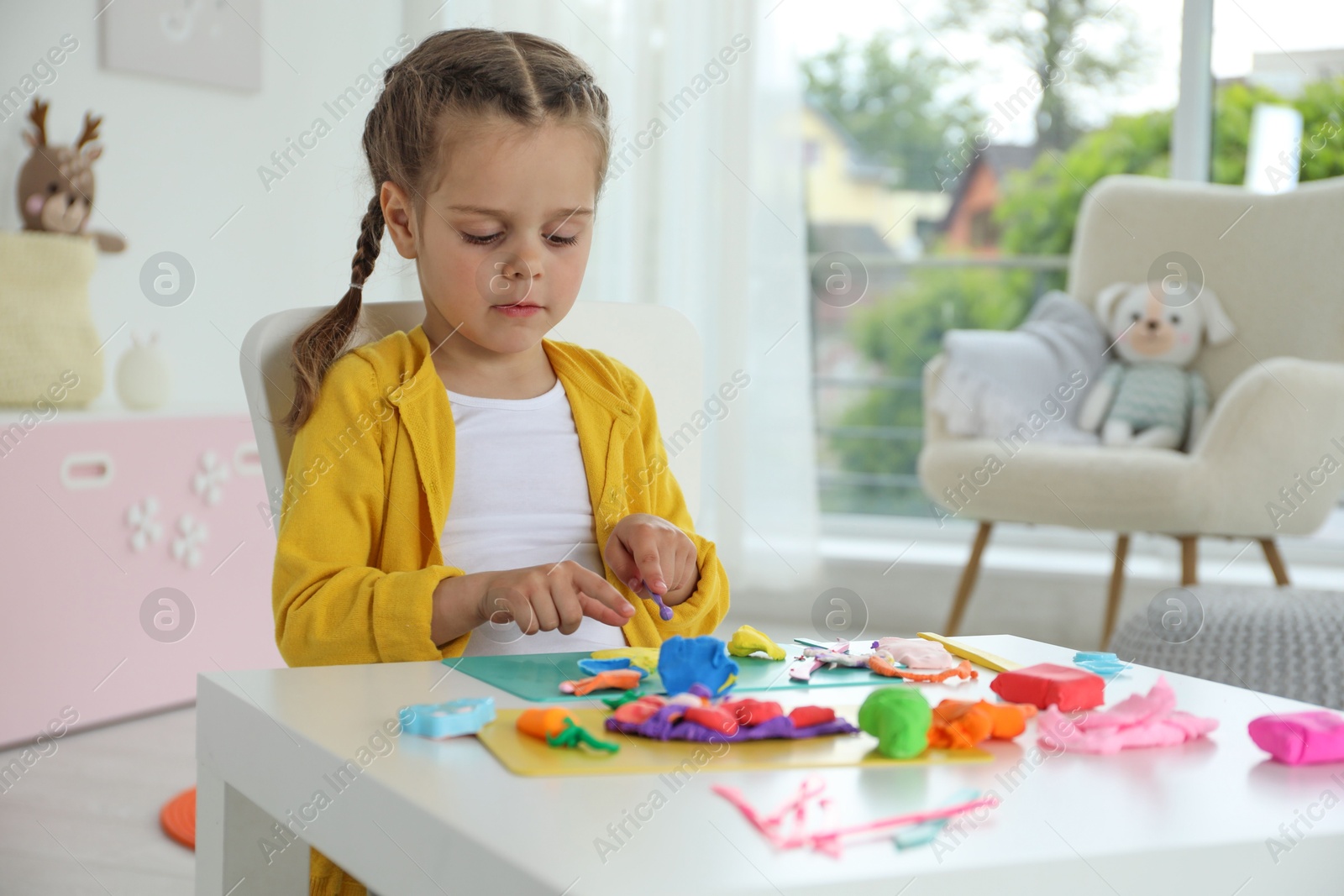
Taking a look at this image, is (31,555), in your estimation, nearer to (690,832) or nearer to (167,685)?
(167,685)

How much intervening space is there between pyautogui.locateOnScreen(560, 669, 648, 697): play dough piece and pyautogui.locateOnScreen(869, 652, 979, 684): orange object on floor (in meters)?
0.15

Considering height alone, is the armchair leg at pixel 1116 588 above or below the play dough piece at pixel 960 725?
below

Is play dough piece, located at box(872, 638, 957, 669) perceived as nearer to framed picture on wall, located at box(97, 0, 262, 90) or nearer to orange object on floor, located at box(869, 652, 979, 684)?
orange object on floor, located at box(869, 652, 979, 684)

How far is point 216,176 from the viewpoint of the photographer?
8.64 feet

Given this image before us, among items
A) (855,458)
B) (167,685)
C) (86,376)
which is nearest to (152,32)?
(86,376)

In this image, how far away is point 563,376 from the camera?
112cm

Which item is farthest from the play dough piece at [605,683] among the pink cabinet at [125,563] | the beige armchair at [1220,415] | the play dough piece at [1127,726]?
the beige armchair at [1220,415]

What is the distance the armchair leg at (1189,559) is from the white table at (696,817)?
1.83 m

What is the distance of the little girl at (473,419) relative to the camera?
34.0 inches

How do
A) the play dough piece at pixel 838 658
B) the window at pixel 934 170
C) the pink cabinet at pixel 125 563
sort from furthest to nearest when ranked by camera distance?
the window at pixel 934 170 → the pink cabinet at pixel 125 563 → the play dough piece at pixel 838 658

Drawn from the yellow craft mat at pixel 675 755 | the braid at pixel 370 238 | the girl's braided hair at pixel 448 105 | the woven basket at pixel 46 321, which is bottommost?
the yellow craft mat at pixel 675 755

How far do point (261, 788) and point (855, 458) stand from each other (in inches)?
122

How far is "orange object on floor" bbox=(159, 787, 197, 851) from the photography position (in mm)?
1511

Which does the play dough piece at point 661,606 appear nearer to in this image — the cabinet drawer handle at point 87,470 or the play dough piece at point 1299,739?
the play dough piece at point 1299,739
